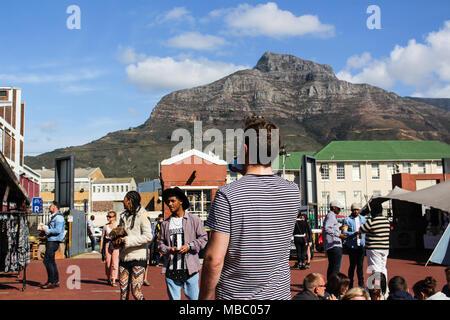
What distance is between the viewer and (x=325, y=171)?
63.3m

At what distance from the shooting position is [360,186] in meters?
61.9

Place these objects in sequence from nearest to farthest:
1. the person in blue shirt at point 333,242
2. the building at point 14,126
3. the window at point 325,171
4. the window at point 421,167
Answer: the person in blue shirt at point 333,242, the building at point 14,126, the window at point 325,171, the window at point 421,167

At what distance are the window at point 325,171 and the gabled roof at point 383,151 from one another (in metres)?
0.93

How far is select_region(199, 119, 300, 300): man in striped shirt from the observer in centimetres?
272

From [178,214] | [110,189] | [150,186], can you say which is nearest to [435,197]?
[178,214]

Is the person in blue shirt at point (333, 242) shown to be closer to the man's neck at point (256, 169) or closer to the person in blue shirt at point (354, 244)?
the person in blue shirt at point (354, 244)

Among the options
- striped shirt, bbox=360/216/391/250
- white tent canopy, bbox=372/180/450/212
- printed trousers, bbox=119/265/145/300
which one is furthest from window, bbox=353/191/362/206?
printed trousers, bbox=119/265/145/300

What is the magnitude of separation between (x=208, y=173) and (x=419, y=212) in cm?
1795

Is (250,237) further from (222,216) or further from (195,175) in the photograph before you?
(195,175)

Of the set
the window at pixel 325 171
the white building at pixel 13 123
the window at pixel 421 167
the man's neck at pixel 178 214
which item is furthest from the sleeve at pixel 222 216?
the window at pixel 421 167

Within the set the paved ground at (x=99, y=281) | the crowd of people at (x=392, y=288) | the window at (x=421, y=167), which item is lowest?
the paved ground at (x=99, y=281)

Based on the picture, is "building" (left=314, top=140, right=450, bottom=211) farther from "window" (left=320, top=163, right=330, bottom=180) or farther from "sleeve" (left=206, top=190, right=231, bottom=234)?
"sleeve" (left=206, top=190, right=231, bottom=234)

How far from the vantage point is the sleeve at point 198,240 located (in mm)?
5582

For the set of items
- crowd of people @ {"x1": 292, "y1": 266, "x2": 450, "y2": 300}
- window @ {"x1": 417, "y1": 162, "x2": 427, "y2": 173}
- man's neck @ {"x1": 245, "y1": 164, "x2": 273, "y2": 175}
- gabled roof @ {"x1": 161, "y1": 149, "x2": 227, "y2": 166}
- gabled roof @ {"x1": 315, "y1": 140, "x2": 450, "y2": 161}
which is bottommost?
crowd of people @ {"x1": 292, "y1": 266, "x2": 450, "y2": 300}
